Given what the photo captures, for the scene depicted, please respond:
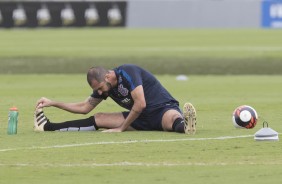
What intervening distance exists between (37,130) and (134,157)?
11.3 feet

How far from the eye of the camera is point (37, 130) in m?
16.3

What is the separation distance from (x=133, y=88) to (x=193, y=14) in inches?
1788

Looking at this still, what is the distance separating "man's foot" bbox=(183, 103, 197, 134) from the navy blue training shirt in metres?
0.73

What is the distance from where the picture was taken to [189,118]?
49.9 ft

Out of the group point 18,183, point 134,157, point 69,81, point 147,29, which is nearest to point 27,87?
point 69,81

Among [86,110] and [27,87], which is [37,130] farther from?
[27,87]

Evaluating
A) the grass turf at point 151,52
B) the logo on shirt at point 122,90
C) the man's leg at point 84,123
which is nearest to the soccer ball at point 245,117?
the man's leg at point 84,123

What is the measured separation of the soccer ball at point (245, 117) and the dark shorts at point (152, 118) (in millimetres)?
851

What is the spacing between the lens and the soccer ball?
53.1ft

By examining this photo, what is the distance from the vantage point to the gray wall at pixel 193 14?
59.2m

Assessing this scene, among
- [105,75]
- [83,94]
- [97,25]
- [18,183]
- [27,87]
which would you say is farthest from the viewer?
[97,25]

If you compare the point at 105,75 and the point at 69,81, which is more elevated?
the point at 105,75

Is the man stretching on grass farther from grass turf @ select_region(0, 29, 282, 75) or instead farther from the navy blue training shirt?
grass turf @ select_region(0, 29, 282, 75)

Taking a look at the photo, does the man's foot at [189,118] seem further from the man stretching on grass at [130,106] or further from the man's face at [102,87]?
the man's face at [102,87]
